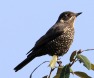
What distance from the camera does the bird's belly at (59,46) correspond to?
639cm

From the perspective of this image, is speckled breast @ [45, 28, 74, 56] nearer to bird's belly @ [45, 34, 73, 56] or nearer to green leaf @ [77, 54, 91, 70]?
bird's belly @ [45, 34, 73, 56]

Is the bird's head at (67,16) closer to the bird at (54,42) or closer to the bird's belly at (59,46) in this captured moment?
the bird at (54,42)

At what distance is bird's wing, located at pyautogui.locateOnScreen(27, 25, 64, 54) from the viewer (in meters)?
6.04

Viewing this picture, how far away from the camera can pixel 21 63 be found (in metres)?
5.70

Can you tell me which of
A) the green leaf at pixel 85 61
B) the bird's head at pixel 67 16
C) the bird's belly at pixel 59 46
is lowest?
the green leaf at pixel 85 61

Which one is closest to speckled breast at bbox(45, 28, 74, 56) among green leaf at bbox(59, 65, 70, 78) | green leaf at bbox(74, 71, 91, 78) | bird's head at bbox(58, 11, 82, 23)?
bird's head at bbox(58, 11, 82, 23)

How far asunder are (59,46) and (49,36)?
28cm

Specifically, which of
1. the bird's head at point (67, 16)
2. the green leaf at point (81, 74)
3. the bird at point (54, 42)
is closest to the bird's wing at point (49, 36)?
the bird at point (54, 42)

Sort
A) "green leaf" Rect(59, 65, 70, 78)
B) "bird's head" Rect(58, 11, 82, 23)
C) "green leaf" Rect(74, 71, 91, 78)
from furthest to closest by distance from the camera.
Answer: "bird's head" Rect(58, 11, 82, 23) < "green leaf" Rect(74, 71, 91, 78) < "green leaf" Rect(59, 65, 70, 78)

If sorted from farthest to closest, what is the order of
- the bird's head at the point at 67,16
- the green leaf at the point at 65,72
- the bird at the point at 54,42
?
the bird's head at the point at 67,16 → the bird at the point at 54,42 → the green leaf at the point at 65,72

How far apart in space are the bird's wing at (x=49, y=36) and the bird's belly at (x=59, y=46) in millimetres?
87

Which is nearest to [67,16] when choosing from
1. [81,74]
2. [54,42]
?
[54,42]

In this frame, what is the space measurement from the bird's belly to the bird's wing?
87 mm

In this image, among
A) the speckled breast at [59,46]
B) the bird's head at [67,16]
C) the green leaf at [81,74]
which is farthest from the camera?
the bird's head at [67,16]
